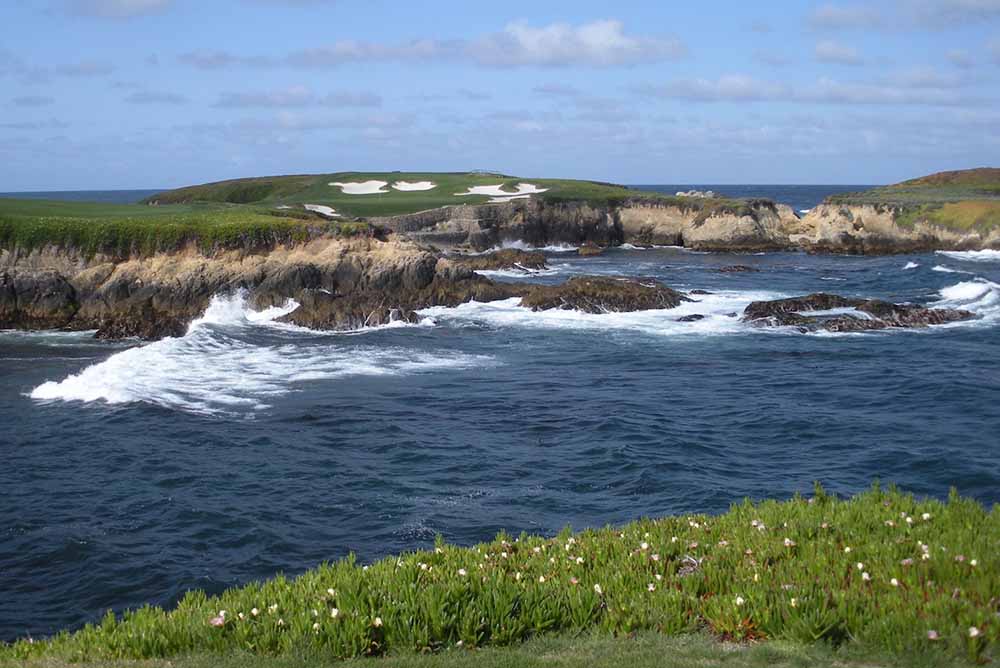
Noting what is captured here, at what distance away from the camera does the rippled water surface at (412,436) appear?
1477 centimetres

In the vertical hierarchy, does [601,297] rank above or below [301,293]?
below

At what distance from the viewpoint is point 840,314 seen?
36969 millimetres

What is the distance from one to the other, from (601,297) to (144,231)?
18.4 metres

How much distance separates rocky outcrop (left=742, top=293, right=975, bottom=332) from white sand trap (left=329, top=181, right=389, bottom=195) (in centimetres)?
4888

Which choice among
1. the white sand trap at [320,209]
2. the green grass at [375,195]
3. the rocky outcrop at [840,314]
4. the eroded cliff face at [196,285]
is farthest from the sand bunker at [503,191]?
the rocky outcrop at [840,314]

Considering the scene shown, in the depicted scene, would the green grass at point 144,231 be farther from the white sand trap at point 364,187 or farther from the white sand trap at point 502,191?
the white sand trap at point 364,187

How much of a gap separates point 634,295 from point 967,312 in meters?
12.6

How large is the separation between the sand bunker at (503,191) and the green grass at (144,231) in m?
34.6

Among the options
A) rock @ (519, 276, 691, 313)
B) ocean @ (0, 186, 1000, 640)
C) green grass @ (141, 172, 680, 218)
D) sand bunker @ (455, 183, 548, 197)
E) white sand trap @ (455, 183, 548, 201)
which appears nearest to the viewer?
ocean @ (0, 186, 1000, 640)

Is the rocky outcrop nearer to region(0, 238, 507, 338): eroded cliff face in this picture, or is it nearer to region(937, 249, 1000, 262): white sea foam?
region(0, 238, 507, 338): eroded cliff face

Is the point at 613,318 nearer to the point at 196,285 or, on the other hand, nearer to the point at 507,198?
the point at 196,285

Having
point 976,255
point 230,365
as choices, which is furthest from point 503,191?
point 230,365

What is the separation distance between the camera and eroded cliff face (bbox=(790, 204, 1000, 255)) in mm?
65375

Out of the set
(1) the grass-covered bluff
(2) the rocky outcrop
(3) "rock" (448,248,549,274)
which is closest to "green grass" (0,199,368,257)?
(3) "rock" (448,248,549,274)
